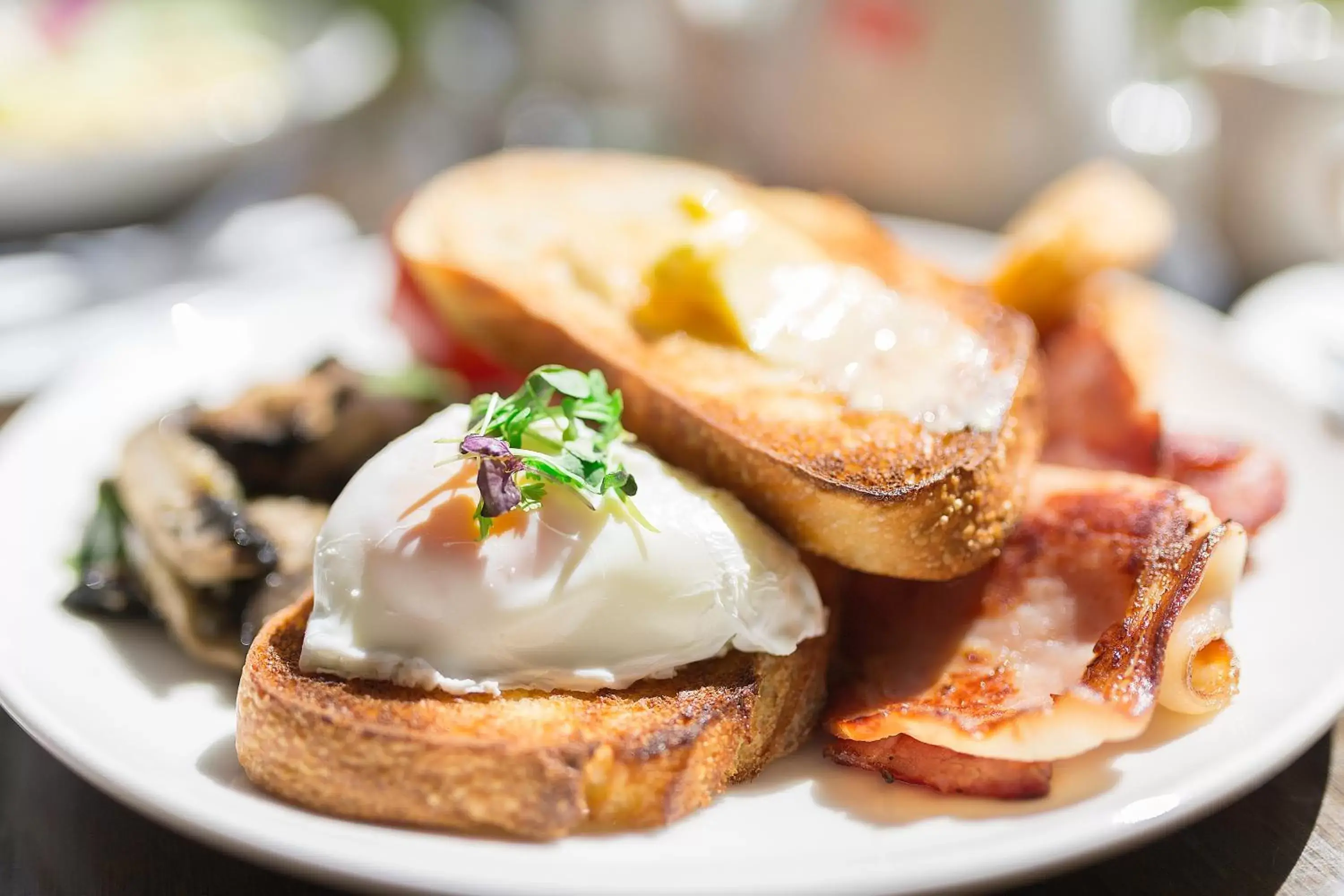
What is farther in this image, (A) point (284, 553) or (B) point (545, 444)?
(A) point (284, 553)

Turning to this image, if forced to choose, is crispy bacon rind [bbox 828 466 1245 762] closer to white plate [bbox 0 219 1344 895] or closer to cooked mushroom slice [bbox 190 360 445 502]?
white plate [bbox 0 219 1344 895]

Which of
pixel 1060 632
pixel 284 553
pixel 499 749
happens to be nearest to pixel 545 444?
pixel 499 749

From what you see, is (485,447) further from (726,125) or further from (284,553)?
(726,125)

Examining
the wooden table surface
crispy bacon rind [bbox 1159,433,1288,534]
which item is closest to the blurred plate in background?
the wooden table surface

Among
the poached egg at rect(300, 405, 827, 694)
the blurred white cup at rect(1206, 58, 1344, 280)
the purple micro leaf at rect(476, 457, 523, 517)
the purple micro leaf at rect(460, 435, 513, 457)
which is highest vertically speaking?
the blurred white cup at rect(1206, 58, 1344, 280)

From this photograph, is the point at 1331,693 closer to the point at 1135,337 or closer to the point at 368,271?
the point at 1135,337

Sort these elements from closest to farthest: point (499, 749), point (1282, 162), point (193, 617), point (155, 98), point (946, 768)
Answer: point (499, 749) → point (946, 768) → point (193, 617) → point (1282, 162) → point (155, 98)
